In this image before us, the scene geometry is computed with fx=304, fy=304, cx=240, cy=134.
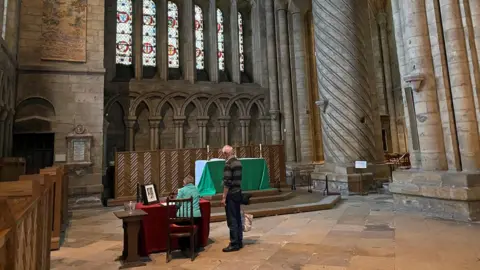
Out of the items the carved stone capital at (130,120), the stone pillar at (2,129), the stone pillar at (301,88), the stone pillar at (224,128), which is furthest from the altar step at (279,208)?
the carved stone capital at (130,120)

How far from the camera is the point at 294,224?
607 centimetres

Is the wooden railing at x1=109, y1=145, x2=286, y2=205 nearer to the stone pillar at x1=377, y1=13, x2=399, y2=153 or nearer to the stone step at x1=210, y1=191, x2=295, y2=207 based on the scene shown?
the stone step at x1=210, y1=191, x2=295, y2=207

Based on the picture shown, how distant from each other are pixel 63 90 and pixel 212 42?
7685 millimetres

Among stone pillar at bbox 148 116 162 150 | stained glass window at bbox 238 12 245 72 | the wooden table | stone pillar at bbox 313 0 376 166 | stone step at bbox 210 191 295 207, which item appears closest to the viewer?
the wooden table

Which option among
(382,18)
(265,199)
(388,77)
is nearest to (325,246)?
(265,199)

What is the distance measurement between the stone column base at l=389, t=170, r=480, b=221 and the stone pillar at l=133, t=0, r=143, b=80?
1113cm

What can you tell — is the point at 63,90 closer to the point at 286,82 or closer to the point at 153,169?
the point at 153,169

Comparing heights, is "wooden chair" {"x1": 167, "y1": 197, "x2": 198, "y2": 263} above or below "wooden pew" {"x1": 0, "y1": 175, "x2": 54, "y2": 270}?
below

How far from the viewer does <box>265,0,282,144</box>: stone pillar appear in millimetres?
14750

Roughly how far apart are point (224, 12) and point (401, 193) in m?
12.8

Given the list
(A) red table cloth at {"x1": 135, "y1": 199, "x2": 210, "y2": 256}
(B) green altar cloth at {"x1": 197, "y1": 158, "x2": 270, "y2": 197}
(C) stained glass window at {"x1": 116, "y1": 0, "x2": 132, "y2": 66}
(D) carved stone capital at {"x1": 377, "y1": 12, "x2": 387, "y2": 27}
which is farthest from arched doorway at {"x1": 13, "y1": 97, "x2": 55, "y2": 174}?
(D) carved stone capital at {"x1": 377, "y1": 12, "x2": 387, "y2": 27}

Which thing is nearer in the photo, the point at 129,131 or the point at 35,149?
the point at 35,149

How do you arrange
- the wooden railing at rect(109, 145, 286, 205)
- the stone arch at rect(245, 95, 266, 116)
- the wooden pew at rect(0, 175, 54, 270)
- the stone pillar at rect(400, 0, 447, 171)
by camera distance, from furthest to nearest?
the stone arch at rect(245, 95, 266, 116)
the wooden railing at rect(109, 145, 286, 205)
the stone pillar at rect(400, 0, 447, 171)
the wooden pew at rect(0, 175, 54, 270)

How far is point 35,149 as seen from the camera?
31.6 feet
